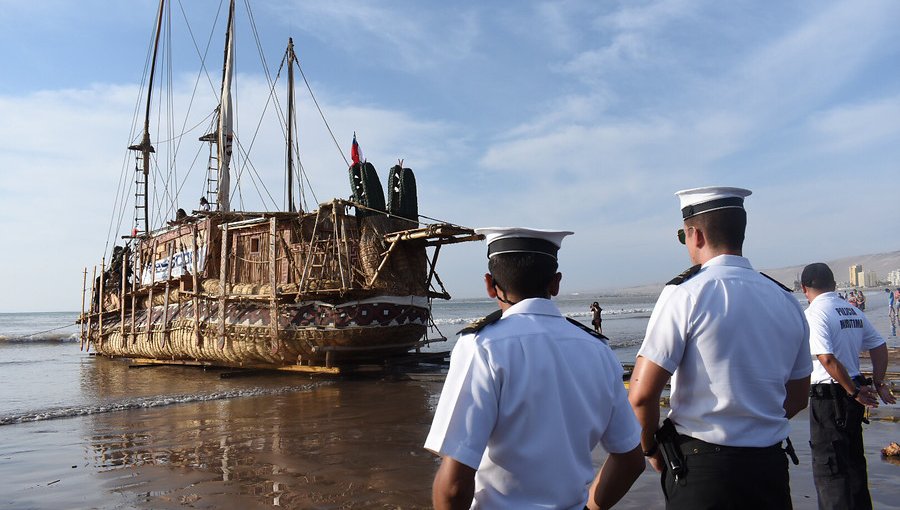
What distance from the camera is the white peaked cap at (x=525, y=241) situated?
2275mm

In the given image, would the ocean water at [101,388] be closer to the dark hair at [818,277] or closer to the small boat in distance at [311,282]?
the small boat in distance at [311,282]

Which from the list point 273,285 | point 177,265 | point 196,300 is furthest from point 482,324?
point 177,265

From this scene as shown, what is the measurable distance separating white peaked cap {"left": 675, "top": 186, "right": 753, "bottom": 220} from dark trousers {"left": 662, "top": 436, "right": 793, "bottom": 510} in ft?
3.44

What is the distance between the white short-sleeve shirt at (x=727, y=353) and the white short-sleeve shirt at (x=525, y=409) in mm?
638

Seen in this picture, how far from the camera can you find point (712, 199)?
2824 mm

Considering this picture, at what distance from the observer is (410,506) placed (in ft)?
19.1

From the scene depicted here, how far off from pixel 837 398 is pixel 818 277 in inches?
36.6

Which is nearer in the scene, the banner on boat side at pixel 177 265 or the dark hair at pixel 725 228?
the dark hair at pixel 725 228

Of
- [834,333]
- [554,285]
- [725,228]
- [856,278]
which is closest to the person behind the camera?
[554,285]

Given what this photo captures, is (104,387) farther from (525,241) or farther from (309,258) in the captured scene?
(525,241)

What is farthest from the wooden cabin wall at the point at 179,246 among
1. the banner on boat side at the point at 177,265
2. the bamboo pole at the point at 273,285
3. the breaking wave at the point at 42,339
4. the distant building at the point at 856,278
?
the distant building at the point at 856,278

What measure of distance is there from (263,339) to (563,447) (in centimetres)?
1600

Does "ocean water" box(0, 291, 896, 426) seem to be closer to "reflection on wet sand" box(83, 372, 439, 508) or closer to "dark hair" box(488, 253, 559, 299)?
"reflection on wet sand" box(83, 372, 439, 508)

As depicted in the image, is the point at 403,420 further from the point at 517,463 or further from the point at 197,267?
the point at 197,267
